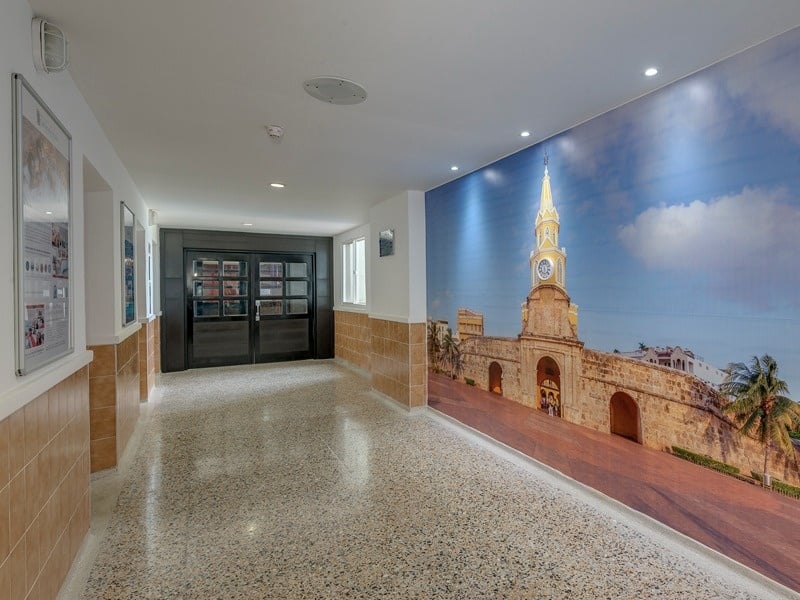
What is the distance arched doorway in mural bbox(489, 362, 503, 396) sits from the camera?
333 cm

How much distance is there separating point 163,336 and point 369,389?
3.65 m


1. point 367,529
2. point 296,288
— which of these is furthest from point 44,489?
point 296,288

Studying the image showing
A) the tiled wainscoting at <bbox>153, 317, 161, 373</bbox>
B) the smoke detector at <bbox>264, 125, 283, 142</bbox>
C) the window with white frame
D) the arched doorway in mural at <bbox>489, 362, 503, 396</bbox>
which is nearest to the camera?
the smoke detector at <bbox>264, 125, 283, 142</bbox>

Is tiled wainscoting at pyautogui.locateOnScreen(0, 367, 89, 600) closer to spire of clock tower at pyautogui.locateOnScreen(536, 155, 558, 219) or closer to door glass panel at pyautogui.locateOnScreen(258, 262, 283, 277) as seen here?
spire of clock tower at pyautogui.locateOnScreen(536, 155, 558, 219)

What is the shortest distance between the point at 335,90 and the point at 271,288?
18.3ft

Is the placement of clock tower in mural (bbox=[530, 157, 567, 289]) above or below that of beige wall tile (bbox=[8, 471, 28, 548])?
above

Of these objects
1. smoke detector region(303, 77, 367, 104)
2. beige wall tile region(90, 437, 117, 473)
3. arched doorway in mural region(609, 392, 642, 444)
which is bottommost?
beige wall tile region(90, 437, 117, 473)

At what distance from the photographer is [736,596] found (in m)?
1.66

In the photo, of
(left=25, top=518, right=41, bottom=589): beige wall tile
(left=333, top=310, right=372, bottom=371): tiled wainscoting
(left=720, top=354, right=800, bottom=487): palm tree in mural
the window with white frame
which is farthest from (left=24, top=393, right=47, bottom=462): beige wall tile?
the window with white frame

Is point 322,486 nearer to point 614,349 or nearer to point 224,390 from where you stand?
point 614,349

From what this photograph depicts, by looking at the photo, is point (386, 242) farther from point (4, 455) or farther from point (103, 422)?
point (4, 455)

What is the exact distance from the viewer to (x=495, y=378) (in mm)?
3385

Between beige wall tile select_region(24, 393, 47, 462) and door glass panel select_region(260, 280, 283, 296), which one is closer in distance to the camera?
beige wall tile select_region(24, 393, 47, 462)

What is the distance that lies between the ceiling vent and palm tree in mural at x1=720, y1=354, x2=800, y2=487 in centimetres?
319
